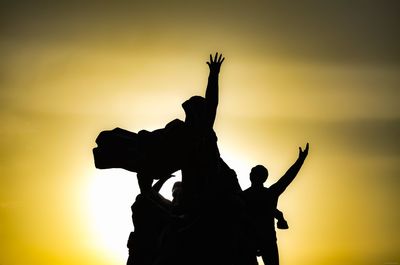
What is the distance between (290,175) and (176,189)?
2434 millimetres

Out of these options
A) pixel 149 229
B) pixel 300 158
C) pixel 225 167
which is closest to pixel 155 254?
pixel 149 229

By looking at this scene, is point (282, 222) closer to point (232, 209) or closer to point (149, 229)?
point (232, 209)

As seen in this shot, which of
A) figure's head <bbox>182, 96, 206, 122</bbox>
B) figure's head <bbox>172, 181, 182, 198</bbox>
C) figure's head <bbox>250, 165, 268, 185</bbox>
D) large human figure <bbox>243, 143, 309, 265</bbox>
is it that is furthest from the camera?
figure's head <bbox>250, 165, 268, 185</bbox>

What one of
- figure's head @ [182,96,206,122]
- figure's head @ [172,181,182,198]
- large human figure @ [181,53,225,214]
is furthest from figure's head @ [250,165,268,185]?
figure's head @ [182,96,206,122]

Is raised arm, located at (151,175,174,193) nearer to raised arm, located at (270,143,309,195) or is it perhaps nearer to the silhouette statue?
the silhouette statue

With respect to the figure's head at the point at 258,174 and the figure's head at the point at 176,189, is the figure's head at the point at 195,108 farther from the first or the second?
the figure's head at the point at 258,174

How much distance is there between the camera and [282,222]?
2273 centimetres

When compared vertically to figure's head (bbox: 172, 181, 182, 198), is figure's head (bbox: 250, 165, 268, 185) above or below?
above

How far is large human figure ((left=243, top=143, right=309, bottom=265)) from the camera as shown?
2242cm

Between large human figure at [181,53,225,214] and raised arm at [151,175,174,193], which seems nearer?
large human figure at [181,53,225,214]

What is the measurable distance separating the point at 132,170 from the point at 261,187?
275cm

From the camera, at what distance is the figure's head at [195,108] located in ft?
72.2

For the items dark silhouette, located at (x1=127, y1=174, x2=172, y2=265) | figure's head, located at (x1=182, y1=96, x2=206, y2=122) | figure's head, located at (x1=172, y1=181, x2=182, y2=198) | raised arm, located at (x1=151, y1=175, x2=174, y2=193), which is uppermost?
figure's head, located at (x1=182, y1=96, x2=206, y2=122)

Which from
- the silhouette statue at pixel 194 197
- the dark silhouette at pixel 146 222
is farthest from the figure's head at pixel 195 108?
the dark silhouette at pixel 146 222
